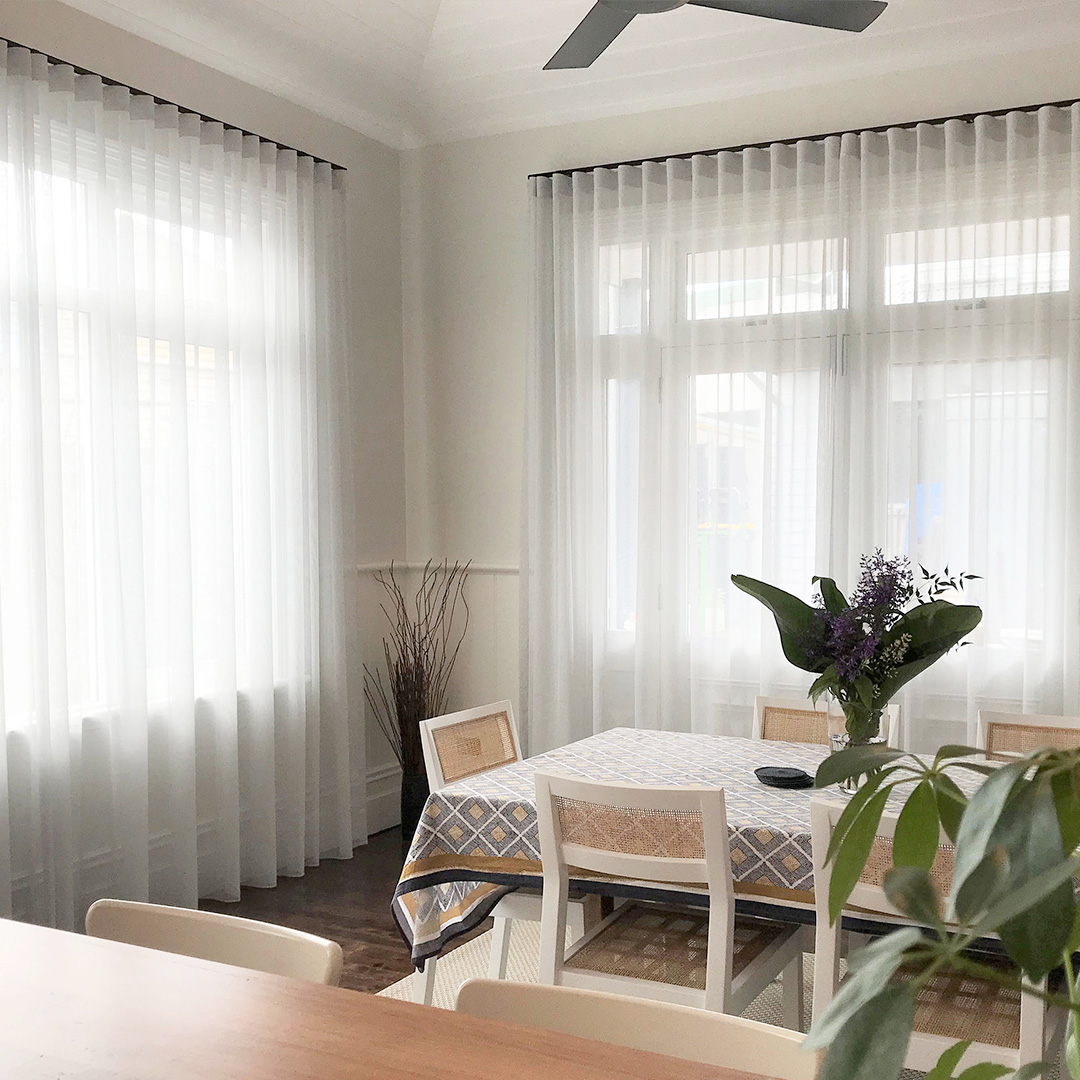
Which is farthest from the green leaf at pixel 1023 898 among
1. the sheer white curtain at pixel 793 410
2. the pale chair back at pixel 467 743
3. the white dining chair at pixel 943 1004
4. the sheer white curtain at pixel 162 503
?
the sheer white curtain at pixel 793 410

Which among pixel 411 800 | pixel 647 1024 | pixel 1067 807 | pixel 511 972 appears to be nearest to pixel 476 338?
pixel 411 800

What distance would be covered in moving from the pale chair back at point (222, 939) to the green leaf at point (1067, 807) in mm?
1237

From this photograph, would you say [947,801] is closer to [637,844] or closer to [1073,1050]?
[1073,1050]

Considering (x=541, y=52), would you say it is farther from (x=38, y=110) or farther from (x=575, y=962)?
(x=575, y=962)

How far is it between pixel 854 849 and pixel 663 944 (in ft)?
7.53

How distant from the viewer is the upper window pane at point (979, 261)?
420cm

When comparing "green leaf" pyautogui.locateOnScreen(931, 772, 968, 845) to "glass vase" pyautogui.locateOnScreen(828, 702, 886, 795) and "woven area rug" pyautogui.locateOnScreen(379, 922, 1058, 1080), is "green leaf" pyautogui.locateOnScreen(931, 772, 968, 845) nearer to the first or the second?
"glass vase" pyautogui.locateOnScreen(828, 702, 886, 795)

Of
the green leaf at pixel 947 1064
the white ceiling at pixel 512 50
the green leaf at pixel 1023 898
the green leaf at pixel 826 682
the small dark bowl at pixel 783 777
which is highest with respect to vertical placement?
the white ceiling at pixel 512 50

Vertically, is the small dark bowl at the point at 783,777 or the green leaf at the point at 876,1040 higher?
the green leaf at the point at 876,1040

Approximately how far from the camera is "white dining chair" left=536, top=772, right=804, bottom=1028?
7.92ft

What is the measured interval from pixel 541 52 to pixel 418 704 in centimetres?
280

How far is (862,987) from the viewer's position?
0.43 meters

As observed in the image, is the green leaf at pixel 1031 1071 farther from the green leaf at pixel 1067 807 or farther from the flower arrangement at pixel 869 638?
the flower arrangement at pixel 869 638

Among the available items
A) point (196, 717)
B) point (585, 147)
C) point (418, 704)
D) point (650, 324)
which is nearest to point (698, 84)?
point (585, 147)
